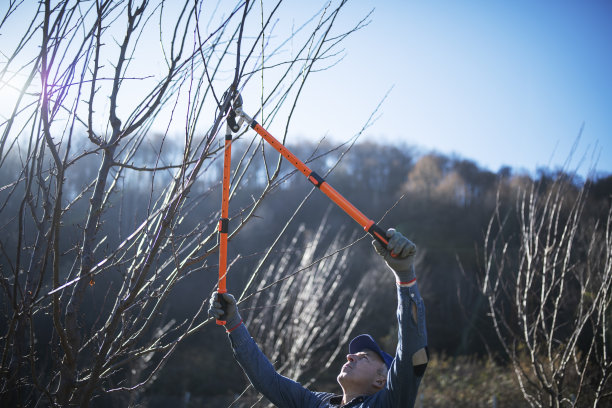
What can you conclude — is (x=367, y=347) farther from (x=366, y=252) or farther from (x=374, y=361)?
(x=366, y=252)

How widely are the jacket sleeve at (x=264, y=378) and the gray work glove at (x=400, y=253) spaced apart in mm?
927

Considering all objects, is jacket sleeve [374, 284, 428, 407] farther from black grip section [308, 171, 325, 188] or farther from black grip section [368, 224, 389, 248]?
black grip section [308, 171, 325, 188]

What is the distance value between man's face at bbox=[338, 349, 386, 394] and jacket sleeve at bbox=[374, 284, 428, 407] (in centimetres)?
58

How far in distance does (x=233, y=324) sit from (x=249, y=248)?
77.5 feet

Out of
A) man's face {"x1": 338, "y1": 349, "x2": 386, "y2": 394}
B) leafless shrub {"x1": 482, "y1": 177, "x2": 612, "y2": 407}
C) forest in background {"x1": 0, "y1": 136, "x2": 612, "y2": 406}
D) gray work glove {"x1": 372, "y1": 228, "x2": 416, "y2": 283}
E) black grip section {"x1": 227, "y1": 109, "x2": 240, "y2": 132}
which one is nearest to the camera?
gray work glove {"x1": 372, "y1": 228, "x2": 416, "y2": 283}

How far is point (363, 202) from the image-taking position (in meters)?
32.1

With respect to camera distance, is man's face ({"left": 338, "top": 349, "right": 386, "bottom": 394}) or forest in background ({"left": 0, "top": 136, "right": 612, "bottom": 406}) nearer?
man's face ({"left": 338, "top": 349, "right": 386, "bottom": 394})

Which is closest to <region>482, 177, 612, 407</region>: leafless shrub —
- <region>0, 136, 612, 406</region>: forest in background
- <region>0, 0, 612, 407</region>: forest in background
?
<region>0, 0, 612, 407</region>: forest in background

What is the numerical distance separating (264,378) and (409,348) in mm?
928

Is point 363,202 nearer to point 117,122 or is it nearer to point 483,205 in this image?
point 483,205

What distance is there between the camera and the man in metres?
1.80

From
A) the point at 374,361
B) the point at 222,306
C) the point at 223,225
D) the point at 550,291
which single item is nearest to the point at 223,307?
the point at 222,306

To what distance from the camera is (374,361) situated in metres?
2.56

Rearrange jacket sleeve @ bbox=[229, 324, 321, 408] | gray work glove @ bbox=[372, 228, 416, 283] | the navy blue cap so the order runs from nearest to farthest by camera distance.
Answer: gray work glove @ bbox=[372, 228, 416, 283]
jacket sleeve @ bbox=[229, 324, 321, 408]
the navy blue cap
